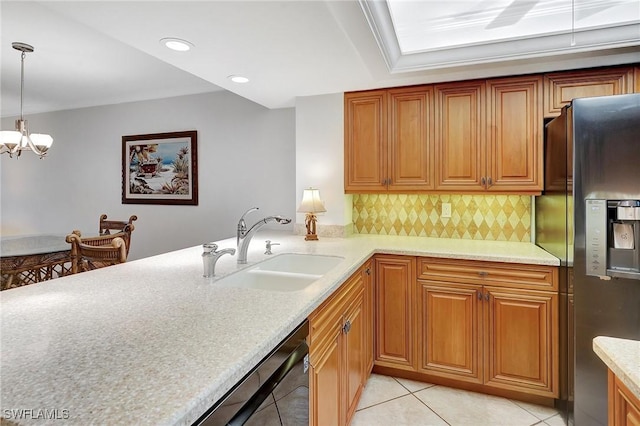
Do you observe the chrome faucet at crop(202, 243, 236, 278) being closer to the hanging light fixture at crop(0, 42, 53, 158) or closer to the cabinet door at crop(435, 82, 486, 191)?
the cabinet door at crop(435, 82, 486, 191)

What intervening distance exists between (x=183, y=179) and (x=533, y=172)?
11.4ft

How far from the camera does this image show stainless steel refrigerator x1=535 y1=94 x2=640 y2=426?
5.75 ft

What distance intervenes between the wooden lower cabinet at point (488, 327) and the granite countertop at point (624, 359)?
134cm

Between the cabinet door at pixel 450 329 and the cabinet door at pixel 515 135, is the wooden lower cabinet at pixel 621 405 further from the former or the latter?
the cabinet door at pixel 515 135

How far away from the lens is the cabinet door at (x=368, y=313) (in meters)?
2.25

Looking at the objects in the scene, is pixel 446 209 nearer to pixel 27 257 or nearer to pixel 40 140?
pixel 27 257

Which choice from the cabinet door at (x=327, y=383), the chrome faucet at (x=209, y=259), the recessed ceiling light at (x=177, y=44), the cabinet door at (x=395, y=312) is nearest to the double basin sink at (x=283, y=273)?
the chrome faucet at (x=209, y=259)

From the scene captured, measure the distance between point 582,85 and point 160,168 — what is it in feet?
13.5

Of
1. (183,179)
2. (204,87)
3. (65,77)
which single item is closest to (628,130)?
(204,87)

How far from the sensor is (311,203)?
2842 mm

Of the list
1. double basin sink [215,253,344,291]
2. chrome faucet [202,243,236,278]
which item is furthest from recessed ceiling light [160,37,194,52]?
double basin sink [215,253,344,291]

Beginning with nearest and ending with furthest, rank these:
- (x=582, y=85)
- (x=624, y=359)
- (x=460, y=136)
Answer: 1. (x=624, y=359)
2. (x=582, y=85)
3. (x=460, y=136)

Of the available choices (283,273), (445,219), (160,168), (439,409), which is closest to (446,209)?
(445,219)

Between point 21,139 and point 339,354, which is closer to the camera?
point 339,354
